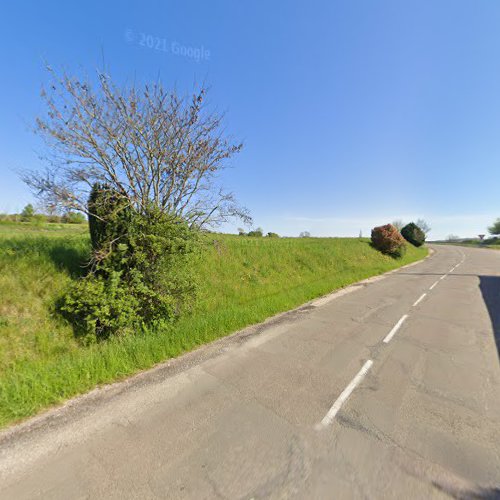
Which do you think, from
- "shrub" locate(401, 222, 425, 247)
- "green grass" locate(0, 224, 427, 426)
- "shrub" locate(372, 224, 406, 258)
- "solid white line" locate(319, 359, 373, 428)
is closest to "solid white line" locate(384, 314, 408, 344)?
"solid white line" locate(319, 359, 373, 428)

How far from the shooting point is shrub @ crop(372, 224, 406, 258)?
26109mm

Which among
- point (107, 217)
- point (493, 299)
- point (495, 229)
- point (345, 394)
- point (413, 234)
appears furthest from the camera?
point (495, 229)

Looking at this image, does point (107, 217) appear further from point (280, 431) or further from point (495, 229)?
point (495, 229)

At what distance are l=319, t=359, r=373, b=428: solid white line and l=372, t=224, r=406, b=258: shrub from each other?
973 inches

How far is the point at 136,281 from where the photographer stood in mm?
5902

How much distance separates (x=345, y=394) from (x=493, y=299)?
35.4 feet

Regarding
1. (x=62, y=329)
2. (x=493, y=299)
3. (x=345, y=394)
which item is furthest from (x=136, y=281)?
(x=493, y=299)

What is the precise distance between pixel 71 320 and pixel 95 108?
4871 mm

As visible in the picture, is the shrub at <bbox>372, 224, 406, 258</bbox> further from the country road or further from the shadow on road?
the country road

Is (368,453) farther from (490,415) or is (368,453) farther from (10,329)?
(10,329)

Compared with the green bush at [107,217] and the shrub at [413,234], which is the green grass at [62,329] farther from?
the shrub at [413,234]

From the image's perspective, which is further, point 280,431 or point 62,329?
point 62,329

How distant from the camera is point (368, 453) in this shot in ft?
8.86

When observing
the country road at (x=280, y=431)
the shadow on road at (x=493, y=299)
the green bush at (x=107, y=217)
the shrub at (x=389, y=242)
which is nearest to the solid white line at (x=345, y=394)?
the country road at (x=280, y=431)
